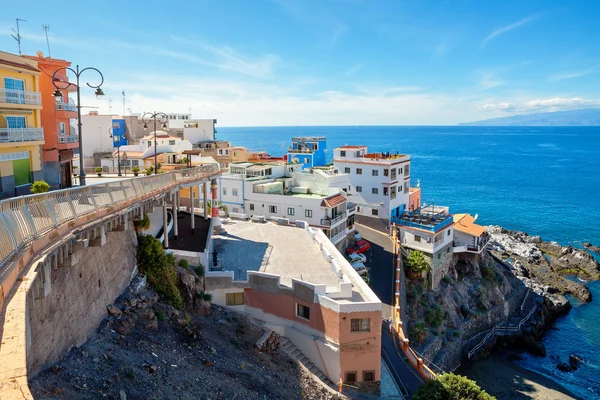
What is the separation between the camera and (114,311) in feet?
62.3

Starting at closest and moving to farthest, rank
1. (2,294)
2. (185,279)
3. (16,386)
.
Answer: (16,386), (2,294), (185,279)

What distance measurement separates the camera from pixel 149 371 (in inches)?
631

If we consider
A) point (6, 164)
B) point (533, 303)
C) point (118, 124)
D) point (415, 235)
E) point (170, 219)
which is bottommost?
point (533, 303)

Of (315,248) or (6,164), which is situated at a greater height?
(6,164)

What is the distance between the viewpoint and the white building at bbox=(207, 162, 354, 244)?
42.2 metres

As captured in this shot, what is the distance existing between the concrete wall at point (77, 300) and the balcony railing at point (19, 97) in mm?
11103

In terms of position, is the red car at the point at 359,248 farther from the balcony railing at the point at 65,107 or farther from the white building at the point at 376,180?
the balcony railing at the point at 65,107

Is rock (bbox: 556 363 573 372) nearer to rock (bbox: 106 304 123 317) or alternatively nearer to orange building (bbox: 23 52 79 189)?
rock (bbox: 106 304 123 317)

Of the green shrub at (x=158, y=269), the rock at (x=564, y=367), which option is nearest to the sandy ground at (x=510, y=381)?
the rock at (x=564, y=367)

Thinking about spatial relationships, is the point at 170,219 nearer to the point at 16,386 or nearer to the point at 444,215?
the point at 16,386

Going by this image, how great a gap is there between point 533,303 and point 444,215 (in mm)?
13438

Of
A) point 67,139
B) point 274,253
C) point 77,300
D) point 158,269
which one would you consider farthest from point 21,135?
point 274,253

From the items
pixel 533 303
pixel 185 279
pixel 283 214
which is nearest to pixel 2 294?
pixel 185 279

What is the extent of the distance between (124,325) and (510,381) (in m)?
31.4
